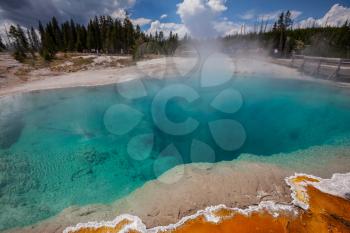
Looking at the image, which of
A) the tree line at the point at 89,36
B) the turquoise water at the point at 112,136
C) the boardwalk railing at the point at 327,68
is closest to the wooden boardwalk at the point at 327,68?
the boardwalk railing at the point at 327,68

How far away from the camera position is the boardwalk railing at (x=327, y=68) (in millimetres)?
15532

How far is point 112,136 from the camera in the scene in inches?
346

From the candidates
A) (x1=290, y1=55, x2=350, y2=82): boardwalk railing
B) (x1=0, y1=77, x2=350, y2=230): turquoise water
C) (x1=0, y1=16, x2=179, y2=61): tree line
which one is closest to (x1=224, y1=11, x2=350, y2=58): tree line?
(x1=290, y1=55, x2=350, y2=82): boardwalk railing

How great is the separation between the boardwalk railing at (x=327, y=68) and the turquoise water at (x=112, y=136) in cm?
219

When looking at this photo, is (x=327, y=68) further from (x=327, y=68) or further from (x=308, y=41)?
(x=308, y=41)

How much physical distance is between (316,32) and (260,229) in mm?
41325

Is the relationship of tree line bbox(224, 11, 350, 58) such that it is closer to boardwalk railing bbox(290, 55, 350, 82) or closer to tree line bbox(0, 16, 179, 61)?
boardwalk railing bbox(290, 55, 350, 82)

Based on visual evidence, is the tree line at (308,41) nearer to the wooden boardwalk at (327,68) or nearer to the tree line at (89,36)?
the wooden boardwalk at (327,68)

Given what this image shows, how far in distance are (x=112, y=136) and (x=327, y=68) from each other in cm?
2115

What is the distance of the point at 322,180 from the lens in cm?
500

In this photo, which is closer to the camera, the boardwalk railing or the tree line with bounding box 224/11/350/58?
the boardwalk railing

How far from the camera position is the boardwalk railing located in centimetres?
1553

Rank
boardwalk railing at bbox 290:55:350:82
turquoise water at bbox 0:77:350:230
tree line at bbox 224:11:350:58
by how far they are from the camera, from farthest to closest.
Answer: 1. tree line at bbox 224:11:350:58
2. boardwalk railing at bbox 290:55:350:82
3. turquoise water at bbox 0:77:350:230

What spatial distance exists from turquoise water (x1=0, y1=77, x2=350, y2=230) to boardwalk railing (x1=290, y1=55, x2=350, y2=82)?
2.19 m
